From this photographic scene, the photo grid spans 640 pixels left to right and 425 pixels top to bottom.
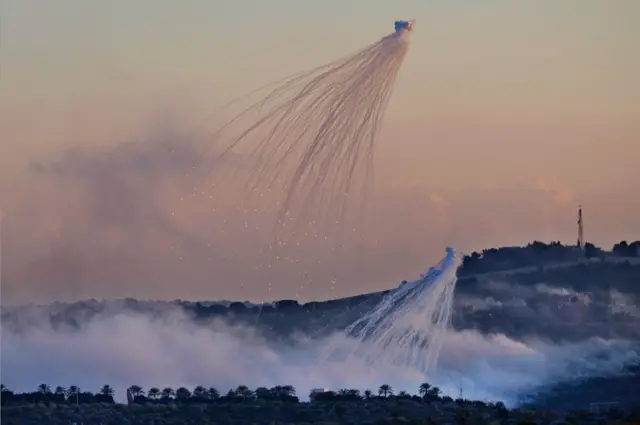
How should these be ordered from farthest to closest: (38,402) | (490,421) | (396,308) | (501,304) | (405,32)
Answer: (501,304)
(38,402)
(490,421)
(396,308)
(405,32)

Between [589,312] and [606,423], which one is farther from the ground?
[589,312]

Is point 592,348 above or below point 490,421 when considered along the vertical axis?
above

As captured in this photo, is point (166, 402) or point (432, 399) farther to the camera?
point (166, 402)

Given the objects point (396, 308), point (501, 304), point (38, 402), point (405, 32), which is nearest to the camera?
point (405, 32)

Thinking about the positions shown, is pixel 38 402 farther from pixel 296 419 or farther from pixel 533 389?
pixel 533 389

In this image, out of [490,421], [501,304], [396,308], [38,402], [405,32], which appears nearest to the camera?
[405,32]

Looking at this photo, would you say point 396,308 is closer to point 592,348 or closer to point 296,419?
point 296,419

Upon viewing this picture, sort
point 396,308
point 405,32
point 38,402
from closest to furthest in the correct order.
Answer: point 405,32
point 396,308
point 38,402

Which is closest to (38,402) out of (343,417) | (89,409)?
(89,409)

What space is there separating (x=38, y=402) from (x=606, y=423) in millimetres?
37960

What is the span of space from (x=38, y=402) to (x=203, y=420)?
11218 millimetres

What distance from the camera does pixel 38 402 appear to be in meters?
111

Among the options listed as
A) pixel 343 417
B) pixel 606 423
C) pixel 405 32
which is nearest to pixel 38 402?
pixel 343 417

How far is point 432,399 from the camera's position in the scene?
106 metres
